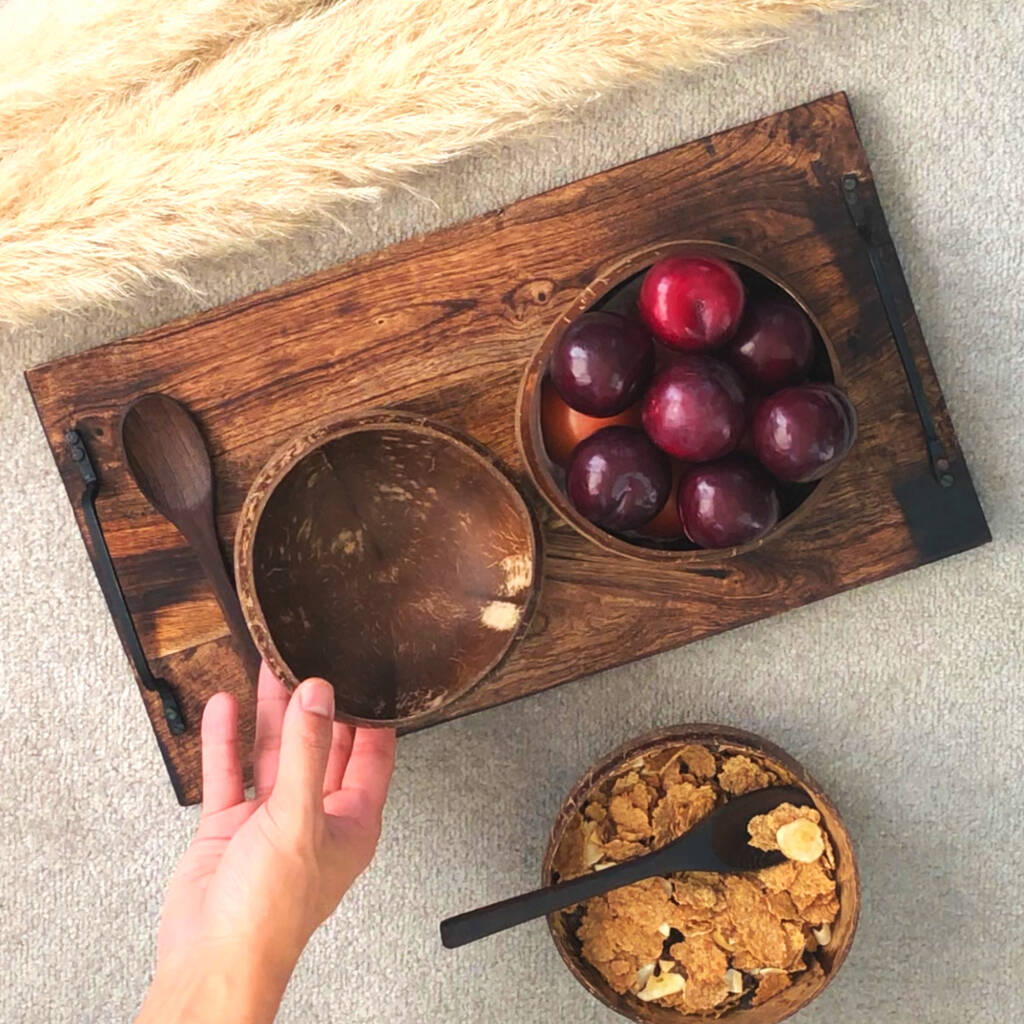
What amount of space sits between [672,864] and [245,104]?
0.69 m

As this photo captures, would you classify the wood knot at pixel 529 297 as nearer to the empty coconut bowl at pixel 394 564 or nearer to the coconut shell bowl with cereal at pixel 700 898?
the empty coconut bowl at pixel 394 564

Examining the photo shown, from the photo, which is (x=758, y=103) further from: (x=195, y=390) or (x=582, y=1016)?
(x=582, y=1016)

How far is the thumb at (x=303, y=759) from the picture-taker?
636 millimetres

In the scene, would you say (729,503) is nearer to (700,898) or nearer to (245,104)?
(700,898)

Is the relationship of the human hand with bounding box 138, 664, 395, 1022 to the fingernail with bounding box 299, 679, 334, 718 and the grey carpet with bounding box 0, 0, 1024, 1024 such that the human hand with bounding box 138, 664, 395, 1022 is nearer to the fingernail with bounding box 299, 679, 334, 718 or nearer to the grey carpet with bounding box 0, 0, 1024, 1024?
the fingernail with bounding box 299, 679, 334, 718

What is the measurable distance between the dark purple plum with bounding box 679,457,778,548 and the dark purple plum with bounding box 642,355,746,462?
0.01 metres

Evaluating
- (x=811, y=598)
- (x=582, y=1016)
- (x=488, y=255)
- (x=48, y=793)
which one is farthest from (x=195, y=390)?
(x=582, y=1016)

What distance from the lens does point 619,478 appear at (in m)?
0.69

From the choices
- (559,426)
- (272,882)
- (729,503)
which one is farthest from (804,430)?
(272,882)

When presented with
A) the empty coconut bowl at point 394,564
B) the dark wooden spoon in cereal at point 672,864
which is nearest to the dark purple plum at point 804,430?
the empty coconut bowl at point 394,564

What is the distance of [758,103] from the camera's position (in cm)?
89

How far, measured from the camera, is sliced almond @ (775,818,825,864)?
0.83m

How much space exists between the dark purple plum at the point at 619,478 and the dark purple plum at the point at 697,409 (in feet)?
0.06

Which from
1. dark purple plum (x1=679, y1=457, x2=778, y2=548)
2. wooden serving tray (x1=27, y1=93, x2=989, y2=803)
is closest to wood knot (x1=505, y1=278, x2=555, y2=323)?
wooden serving tray (x1=27, y1=93, x2=989, y2=803)
